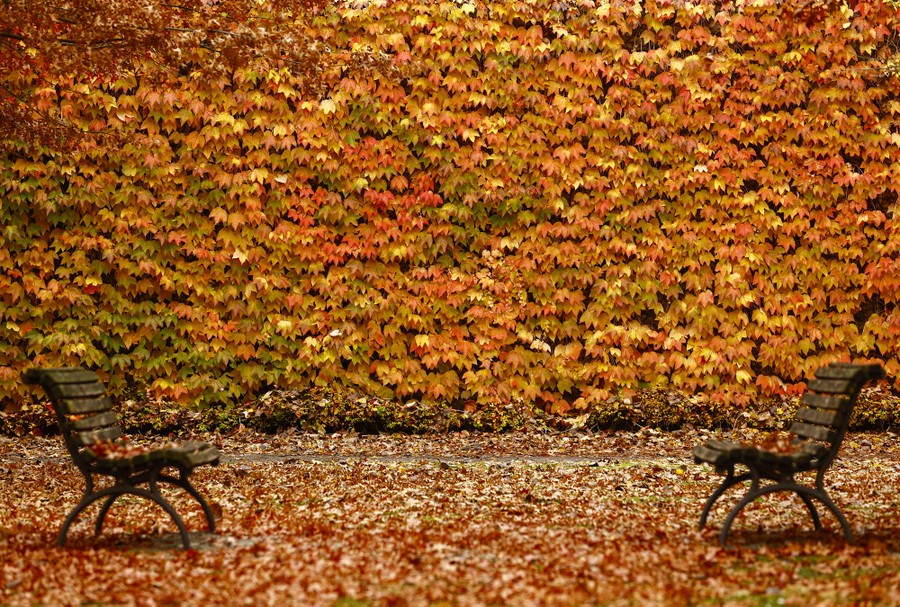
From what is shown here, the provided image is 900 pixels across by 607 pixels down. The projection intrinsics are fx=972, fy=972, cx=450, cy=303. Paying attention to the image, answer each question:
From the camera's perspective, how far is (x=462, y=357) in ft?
29.6

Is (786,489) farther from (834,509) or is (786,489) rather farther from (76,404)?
(76,404)

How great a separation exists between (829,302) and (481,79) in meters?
Result: 3.91

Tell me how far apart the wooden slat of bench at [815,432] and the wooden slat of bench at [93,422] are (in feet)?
11.5

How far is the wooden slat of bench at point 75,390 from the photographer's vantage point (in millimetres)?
4619

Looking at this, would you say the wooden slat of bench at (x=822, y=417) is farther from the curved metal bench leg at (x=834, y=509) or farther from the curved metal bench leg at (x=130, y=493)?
the curved metal bench leg at (x=130, y=493)

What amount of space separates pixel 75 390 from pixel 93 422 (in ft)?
0.64

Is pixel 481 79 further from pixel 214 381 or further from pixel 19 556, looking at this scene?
pixel 19 556

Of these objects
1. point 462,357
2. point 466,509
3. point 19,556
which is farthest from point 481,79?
point 19,556

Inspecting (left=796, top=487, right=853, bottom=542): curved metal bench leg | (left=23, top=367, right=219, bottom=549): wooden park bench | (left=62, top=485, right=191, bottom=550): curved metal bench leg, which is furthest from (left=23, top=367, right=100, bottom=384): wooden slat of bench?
(left=796, top=487, right=853, bottom=542): curved metal bench leg

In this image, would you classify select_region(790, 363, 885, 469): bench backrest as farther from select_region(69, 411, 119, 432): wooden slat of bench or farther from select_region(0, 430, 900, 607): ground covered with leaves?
select_region(69, 411, 119, 432): wooden slat of bench

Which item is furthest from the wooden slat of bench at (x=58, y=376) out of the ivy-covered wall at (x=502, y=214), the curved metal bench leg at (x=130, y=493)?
the ivy-covered wall at (x=502, y=214)

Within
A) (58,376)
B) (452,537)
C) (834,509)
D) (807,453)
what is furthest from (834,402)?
(58,376)

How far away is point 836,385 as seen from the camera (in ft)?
15.3

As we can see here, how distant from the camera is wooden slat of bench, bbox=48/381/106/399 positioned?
4.62 metres
